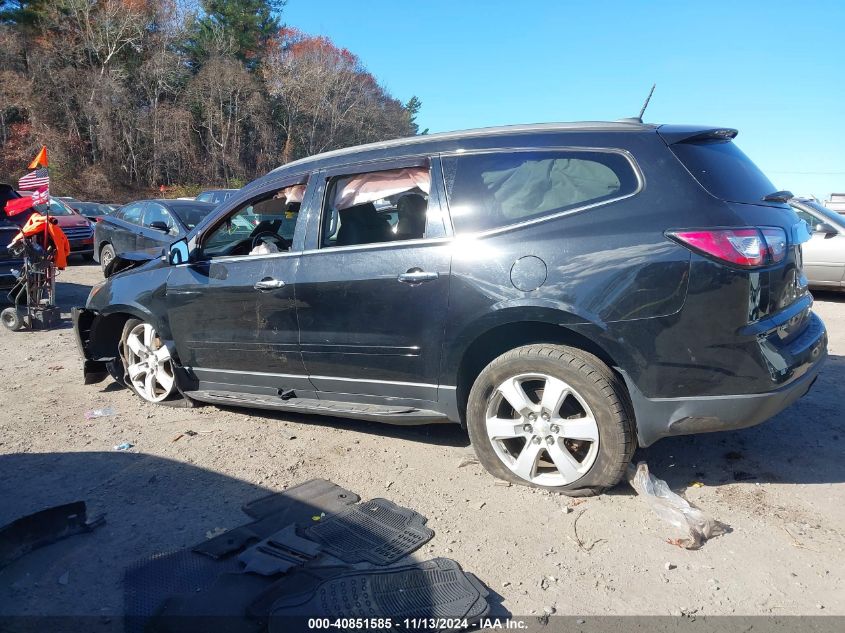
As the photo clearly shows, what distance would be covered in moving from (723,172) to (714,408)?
48.1 inches

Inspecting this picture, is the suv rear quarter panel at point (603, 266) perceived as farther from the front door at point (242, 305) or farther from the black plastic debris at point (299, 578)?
the front door at point (242, 305)

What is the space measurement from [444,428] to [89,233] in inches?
558

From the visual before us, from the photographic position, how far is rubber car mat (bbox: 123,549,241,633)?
2674 millimetres

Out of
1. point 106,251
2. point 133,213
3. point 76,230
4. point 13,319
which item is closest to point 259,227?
point 13,319

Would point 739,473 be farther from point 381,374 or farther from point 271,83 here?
point 271,83

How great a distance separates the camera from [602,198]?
3.38 metres

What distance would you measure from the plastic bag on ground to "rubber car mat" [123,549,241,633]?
2.06m

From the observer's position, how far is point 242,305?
4.49 meters

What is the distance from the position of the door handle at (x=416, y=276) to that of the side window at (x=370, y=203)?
38 centimetres

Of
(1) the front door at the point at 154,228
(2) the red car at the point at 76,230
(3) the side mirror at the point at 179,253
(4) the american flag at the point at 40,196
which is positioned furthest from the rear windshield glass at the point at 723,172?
(2) the red car at the point at 76,230

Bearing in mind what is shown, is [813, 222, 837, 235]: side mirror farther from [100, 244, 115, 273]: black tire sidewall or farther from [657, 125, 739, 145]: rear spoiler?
[100, 244, 115, 273]: black tire sidewall

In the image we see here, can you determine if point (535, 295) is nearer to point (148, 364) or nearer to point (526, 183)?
point (526, 183)

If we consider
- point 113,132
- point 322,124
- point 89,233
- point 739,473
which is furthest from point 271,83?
point 739,473

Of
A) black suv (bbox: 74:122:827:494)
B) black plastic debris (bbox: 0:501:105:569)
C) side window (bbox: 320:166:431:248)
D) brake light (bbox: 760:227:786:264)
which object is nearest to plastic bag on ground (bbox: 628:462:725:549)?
black suv (bbox: 74:122:827:494)
